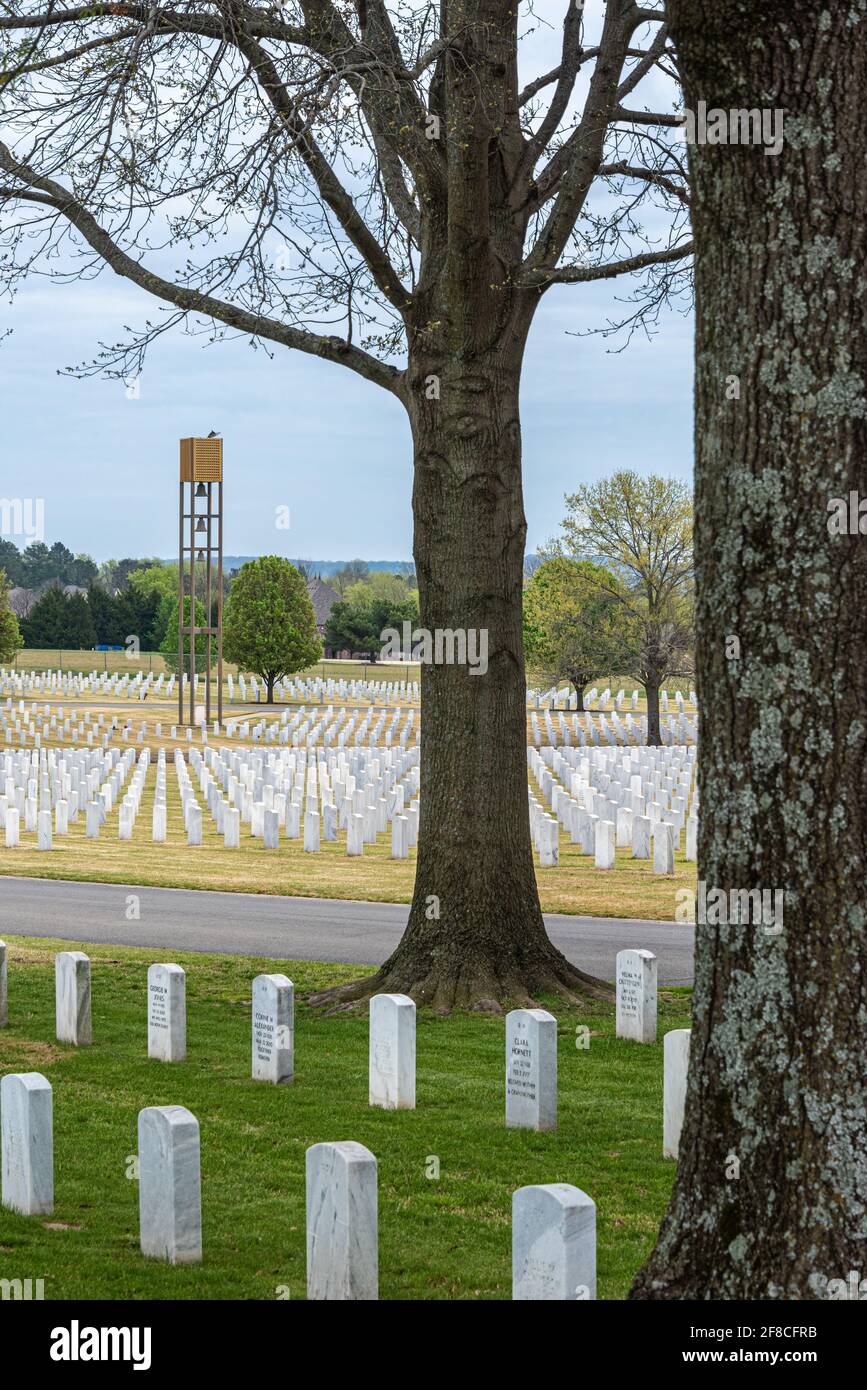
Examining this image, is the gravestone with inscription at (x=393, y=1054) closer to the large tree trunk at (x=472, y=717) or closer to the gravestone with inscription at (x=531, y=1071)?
the gravestone with inscription at (x=531, y=1071)

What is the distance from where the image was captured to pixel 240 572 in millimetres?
72312

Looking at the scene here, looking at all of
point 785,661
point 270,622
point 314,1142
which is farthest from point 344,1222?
point 270,622

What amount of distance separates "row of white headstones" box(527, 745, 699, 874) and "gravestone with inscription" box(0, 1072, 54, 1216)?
438 inches

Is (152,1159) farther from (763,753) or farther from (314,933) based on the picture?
(314,933)

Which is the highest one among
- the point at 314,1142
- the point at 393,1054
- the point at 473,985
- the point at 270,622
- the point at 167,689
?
the point at 270,622

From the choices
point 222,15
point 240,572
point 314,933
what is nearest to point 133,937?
point 314,933

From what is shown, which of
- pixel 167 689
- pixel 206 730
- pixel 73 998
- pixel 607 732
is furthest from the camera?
pixel 167 689

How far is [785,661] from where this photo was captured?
13.4 ft

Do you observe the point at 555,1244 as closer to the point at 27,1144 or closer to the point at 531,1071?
the point at 27,1144

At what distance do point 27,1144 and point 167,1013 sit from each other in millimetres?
2912

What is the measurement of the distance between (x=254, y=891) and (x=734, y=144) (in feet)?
50.5

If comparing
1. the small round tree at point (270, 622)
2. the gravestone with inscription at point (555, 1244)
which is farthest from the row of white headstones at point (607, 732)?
the gravestone with inscription at point (555, 1244)

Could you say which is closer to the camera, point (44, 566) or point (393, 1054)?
point (393, 1054)

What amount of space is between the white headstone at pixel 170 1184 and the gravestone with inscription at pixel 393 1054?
7.98 feet
